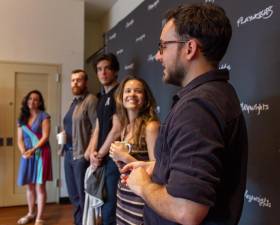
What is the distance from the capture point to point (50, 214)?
13.2 feet

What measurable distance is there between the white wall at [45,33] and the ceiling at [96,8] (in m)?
0.20

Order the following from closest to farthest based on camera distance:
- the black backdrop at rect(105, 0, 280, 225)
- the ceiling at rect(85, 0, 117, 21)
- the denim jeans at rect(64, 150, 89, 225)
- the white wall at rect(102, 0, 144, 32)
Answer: the black backdrop at rect(105, 0, 280, 225), the denim jeans at rect(64, 150, 89, 225), the white wall at rect(102, 0, 144, 32), the ceiling at rect(85, 0, 117, 21)

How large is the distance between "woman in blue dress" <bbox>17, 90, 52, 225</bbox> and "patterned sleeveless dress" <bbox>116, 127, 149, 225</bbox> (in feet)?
6.28

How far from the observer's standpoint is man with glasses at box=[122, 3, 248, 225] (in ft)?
2.53

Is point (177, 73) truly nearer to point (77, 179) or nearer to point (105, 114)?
point (105, 114)

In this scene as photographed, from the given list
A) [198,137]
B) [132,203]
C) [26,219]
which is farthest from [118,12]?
[198,137]

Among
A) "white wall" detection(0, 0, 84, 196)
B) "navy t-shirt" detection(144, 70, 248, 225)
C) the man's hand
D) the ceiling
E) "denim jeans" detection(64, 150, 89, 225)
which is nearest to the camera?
"navy t-shirt" detection(144, 70, 248, 225)

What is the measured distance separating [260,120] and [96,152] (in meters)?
1.45

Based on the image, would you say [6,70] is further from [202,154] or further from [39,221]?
[202,154]

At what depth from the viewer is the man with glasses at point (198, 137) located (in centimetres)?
77

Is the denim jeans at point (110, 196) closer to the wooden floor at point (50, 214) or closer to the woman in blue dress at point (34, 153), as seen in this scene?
the woman in blue dress at point (34, 153)

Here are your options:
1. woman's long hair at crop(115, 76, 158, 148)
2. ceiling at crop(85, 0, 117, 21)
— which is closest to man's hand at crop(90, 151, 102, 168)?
woman's long hair at crop(115, 76, 158, 148)

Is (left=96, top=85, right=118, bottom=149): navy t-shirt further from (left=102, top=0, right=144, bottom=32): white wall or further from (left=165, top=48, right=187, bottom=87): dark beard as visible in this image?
(left=102, top=0, right=144, bottom=32): white wall

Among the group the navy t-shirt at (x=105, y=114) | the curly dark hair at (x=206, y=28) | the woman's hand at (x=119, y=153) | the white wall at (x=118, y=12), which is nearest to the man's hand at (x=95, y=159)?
the navy t-shirt at (x=105, y=114)
